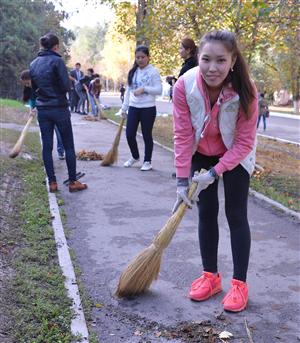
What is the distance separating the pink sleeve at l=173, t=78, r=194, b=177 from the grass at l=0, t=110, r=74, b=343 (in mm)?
1272

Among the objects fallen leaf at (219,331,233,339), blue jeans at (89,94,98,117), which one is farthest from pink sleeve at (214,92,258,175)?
blue jeans at (89,94,98,117)

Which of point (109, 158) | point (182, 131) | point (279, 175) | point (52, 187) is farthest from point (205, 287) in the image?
point (279, 175)

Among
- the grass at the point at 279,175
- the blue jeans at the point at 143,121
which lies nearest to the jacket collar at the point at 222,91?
the grass at the point at 279,175

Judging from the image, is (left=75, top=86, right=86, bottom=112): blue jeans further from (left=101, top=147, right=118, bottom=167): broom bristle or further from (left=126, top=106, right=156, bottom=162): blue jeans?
(left=126, top=106, right=156, bottom=162): blue jeans

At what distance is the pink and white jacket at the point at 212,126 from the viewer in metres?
3.35

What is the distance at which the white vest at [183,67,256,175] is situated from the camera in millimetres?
3334

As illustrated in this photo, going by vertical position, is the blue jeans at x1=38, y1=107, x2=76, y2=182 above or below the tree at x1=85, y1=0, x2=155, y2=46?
below

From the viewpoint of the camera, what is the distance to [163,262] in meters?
4.55

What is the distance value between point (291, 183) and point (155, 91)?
277 centimetres

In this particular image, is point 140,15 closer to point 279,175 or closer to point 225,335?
point 279,175

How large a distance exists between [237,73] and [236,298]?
1.58m

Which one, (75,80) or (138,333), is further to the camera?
(75,80)

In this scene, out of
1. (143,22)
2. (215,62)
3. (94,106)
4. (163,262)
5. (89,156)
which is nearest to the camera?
(215,62)

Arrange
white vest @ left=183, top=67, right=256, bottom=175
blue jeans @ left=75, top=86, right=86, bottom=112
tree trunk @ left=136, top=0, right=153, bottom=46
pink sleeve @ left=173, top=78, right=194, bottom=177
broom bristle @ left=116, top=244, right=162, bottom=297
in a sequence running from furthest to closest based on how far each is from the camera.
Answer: blue jeans @ left=75, top=86, right=86, bottom=112, tree trunk @ left=136, top=0, right=153, bottom=46, broom bristle @ left=116, top=244, right=162, bottom=297, pink sleeve @ left=173, top=78, right=194, bottom=177, white vest @ left=183, top=67, right=256, bottom=175
